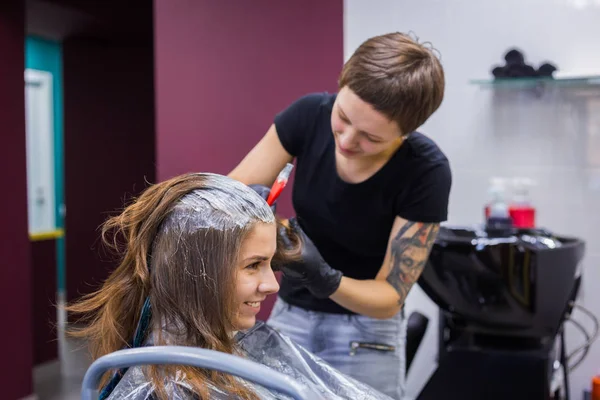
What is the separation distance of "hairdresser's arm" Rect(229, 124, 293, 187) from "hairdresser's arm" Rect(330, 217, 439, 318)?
13.1 inches

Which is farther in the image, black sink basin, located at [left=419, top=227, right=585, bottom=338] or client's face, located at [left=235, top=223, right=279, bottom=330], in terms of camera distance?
black sink basin, located at [left=419, top=227, right=585, bottom=338]

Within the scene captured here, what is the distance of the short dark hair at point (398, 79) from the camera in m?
1.42

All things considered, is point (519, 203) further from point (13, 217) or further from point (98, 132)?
point (98, 132)

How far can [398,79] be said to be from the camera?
1.42 metres

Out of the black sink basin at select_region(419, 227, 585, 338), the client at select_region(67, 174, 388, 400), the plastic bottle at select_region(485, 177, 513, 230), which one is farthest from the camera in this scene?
the plastic bottle at select_region(485, 177, 513, 230)

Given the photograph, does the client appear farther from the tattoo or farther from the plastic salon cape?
the tattoo

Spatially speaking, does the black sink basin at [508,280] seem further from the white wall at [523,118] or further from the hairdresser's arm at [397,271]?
the hairdresser's arm at [397,271]

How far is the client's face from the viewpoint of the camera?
117 cm

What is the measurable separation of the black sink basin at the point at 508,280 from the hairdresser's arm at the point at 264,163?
762 millimetres

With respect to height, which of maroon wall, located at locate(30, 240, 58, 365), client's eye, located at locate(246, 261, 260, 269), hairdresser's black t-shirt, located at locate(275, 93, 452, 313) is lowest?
maroon wall, located at locate(30, 240, 58, 365)

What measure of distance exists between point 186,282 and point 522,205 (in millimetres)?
1830

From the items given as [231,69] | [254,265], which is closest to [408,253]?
[254,265]

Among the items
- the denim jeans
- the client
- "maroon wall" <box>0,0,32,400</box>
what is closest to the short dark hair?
the client

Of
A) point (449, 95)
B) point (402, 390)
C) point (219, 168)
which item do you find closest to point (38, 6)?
point (219, 168)
